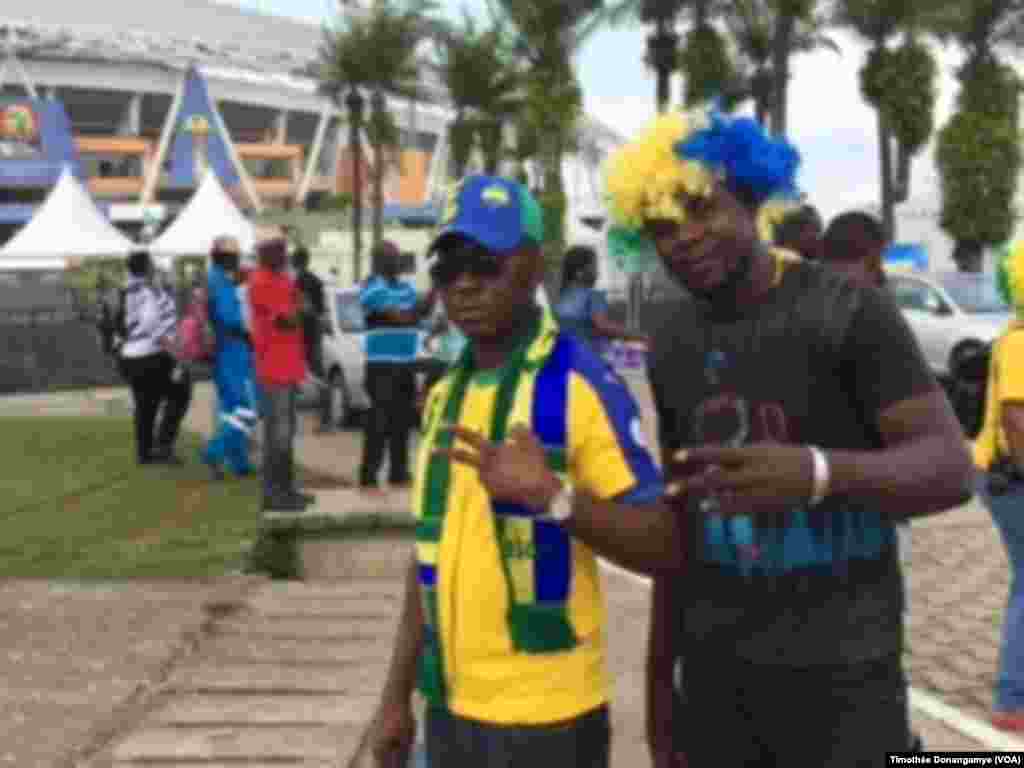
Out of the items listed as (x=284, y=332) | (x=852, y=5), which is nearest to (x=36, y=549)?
(x=284, y=332)

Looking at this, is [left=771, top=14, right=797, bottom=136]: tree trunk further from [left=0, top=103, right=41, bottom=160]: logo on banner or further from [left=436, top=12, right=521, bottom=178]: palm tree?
[left=0, top=103, right=41, bottom=160]: logo on banner

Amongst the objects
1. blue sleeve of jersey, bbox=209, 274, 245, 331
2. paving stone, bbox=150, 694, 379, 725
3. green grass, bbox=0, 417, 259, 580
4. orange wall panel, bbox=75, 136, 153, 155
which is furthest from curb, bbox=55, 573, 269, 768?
orange wall panel, bbox=75, 136, 153, 155

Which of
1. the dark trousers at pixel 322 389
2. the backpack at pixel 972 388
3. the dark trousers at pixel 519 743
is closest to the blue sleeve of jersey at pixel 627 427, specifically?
the dark trousers at pixel 519 743

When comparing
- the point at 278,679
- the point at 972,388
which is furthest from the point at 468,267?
the point at 278,679

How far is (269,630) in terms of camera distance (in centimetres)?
809

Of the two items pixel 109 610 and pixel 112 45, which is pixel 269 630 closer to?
pixel 109 610

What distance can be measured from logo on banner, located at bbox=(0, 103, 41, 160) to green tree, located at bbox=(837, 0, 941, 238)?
61.1 m

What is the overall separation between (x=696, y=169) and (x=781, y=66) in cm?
3324

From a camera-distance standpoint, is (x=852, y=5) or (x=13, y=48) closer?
(x=852, y=5)

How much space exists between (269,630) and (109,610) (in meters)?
0.96

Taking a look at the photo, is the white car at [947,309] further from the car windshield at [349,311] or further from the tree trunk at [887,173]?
the tree trunk at [887,173]

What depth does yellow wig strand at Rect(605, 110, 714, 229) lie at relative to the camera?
9.95ft

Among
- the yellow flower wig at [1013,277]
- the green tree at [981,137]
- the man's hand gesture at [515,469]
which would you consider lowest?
the man's hand gesture at [515,469]

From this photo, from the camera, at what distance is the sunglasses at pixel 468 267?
10.3ft
